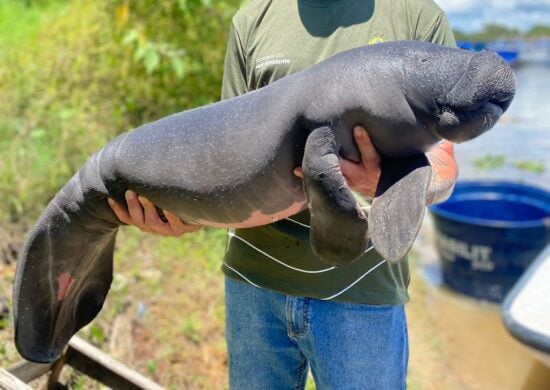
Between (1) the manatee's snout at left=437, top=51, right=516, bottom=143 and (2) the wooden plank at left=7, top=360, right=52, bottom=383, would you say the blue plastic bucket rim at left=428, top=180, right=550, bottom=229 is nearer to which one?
(2) the wooden plank at left=7, top=360, right=52, bottom=383

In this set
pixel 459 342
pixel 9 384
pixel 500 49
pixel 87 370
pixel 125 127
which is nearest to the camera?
pixel 9 384

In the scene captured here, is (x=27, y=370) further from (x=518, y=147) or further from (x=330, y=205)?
(x=518, y=147)

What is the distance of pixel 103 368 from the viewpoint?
338cm

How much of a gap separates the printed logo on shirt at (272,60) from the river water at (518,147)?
23.2 ft

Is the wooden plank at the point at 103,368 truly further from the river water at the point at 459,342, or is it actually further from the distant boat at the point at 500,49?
the river water at the point at 459,342

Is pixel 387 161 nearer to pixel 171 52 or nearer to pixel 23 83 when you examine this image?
pixel 171 52

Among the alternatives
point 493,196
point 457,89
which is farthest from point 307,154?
point 493,196

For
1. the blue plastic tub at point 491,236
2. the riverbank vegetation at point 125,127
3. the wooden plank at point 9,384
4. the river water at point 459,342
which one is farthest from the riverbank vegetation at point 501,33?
the wooden plank at point 9,384

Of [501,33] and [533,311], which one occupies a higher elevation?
[533,311]

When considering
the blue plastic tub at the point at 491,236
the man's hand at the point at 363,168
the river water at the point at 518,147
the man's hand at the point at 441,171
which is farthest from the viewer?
the river water at the point at 518,147

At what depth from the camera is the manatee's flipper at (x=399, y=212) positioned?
2010mm

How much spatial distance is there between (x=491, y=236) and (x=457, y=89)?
5166 mm

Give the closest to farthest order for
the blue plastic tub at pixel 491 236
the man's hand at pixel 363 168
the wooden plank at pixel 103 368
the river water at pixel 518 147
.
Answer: the man's hand at pixel 363 168 < the wooden plank at pixel 103 368 < the blue plastic tub at pixel 491 236 < the river water at pixel 518 147

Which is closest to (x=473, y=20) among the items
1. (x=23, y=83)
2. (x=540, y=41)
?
(x=540, y=41)
